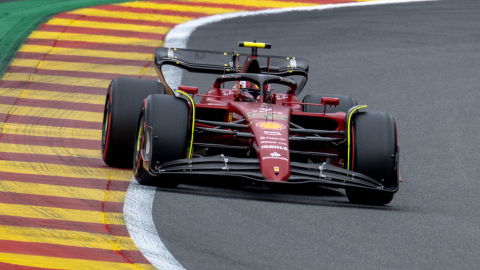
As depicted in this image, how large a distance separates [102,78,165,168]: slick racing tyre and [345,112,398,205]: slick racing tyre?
2.42 meters

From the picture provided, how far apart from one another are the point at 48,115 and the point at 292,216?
515cm

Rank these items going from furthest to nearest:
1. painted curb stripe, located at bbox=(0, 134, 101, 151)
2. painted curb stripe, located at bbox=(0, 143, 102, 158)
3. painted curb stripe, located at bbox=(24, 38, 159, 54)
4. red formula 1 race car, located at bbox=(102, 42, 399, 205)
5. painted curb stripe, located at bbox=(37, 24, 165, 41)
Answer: painted curb stripe, located at bbox=(37, 24, 165, 41) < painted curb stripe, located at bbox=(24, 38, 159, 54) < painted curb stripe, located at bbox=(0, 134, 101, 151) < painted curb stripe, located at bbox=(0, 143, 102, 158) < red formula 1 race car, located at bbox=(102, 42, 399, 205)

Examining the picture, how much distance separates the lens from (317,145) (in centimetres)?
855

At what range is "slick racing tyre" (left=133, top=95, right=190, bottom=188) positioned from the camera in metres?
7.52

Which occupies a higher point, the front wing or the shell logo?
the shell logo

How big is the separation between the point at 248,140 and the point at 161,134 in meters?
0.93

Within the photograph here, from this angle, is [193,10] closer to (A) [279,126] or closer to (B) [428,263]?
(A) [279,126]

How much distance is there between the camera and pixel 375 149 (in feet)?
25.6

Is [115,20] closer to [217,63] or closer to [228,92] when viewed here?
[217,63]

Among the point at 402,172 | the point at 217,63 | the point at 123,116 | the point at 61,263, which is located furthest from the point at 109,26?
the point at 61,263

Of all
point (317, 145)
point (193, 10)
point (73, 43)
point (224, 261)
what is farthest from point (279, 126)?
point (193, 10)

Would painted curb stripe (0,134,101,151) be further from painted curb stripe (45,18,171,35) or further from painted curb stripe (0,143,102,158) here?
painted curb stripe (45,18,171,35)

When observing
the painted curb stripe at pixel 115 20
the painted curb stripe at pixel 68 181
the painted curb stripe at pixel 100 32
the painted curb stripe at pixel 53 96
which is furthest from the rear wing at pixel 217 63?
the painted curb stripe at pixel 115 20

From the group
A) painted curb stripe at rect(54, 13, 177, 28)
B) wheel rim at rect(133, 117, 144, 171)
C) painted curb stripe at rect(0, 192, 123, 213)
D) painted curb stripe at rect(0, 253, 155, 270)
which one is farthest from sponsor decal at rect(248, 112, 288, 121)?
painted curb stripe at rect(54, 13, 177, 28)
